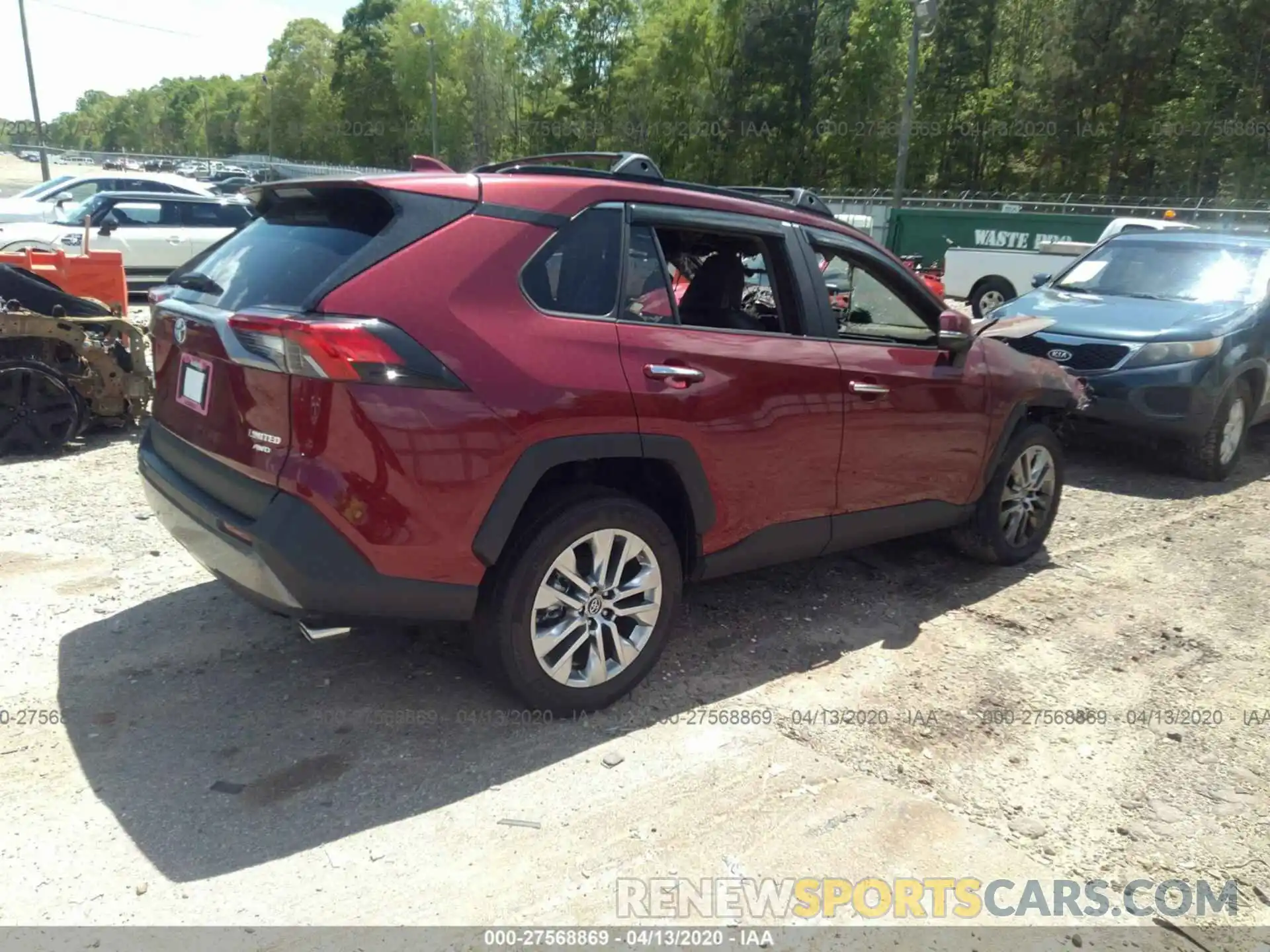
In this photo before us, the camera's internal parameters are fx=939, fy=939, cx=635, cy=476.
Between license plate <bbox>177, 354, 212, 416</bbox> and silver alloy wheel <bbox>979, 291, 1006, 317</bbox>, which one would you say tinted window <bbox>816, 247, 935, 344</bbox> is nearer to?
license plate <bbox>177, 354, 212, 416</bbox>

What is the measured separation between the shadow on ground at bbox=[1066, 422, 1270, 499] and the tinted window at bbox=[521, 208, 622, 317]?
5016mm

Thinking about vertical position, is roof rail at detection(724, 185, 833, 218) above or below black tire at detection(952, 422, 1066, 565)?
above

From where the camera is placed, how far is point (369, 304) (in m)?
2.86

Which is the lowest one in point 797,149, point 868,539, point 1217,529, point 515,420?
point 1217,529

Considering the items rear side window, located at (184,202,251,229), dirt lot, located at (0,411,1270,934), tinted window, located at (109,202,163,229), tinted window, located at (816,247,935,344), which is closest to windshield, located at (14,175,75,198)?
tinted window, located at (109,202,163,229)

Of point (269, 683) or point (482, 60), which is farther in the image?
point (482, 60)

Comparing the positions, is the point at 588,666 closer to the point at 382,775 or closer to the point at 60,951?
the point at 382,775

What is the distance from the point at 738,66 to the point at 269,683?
50.2 metres

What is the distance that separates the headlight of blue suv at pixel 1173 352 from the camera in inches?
271

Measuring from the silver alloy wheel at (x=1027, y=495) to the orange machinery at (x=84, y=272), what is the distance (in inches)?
268

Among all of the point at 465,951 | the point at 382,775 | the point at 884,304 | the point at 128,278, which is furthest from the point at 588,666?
the point at 128,278

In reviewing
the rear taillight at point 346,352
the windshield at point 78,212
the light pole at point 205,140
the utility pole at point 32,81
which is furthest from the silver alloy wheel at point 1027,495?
the light pole at point 205,140

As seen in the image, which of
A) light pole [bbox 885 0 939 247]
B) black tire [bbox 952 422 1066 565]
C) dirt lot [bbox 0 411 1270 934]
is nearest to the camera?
dirt lot [bbox 0 411 1270 934]

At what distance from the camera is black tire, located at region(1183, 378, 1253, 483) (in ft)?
22.9
